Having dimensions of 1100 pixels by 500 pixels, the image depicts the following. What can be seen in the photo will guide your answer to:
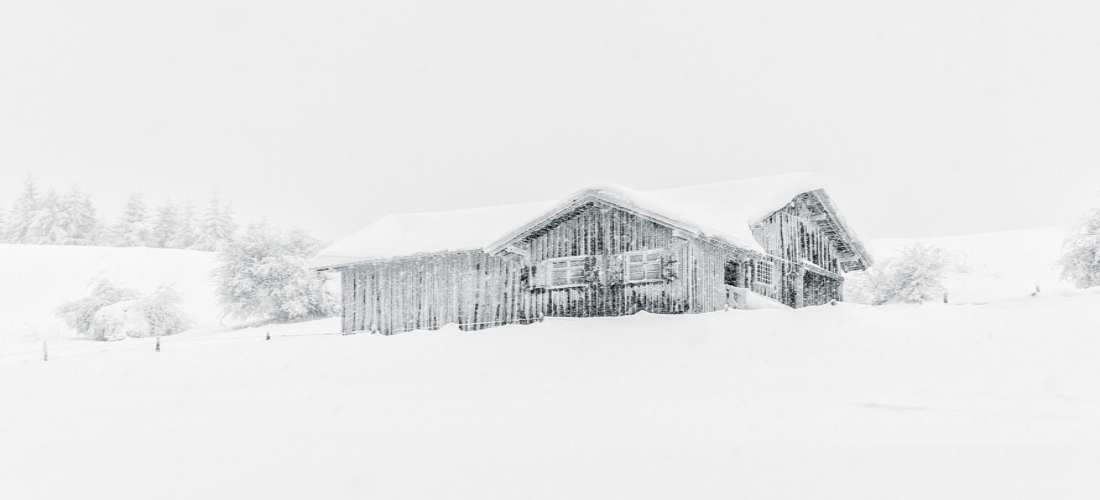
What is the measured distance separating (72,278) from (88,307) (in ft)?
51.4

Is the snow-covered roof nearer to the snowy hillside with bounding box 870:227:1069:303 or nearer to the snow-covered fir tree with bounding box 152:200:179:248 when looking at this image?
the snowy hillside with bounding box 870:227:1069:303

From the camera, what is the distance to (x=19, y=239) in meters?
78.3

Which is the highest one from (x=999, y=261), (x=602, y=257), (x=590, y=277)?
(x=999, y=261)

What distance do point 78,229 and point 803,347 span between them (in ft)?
275

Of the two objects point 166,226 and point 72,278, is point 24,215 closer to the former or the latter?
point 166,226

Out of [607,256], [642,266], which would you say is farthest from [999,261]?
[607,256]

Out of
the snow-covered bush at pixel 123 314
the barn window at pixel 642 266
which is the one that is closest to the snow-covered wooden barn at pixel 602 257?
the barn window at pixel 642 266

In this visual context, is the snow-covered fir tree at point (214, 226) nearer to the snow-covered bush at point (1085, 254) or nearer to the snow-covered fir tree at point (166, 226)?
the snow-covered fir tree at point (166, 226)

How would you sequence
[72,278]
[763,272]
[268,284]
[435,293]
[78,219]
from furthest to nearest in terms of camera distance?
[78,219] → [72,278] → [268,284] → [435,293] → [763,272]

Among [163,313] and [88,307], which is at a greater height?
[88,307]

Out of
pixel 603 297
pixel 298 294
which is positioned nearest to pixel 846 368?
pixel 603 297

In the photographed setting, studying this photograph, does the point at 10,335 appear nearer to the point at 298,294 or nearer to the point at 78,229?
the point at 298,294

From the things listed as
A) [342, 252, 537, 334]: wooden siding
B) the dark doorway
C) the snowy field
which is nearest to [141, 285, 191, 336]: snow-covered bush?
[342, 252, 537, 334]: wooden siding

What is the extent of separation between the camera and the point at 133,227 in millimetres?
83375
